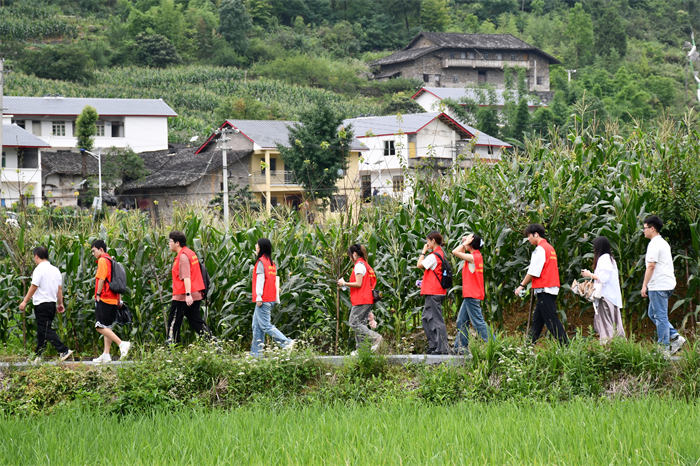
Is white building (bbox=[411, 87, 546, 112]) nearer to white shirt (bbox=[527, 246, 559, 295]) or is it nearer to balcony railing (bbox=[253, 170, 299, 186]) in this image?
balcony railing (bbox=[253, 170, 299, 186])

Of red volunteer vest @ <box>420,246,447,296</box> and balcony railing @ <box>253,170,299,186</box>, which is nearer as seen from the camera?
red volunteer vest @ <box>420,246,447,296</box>

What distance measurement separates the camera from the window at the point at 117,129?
61531 mm

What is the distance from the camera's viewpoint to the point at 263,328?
452 inches

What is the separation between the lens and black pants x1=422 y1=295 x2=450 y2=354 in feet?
36.2

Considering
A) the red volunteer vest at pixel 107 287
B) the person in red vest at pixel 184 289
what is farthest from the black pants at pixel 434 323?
the red volunteer vest at pixel 107 287

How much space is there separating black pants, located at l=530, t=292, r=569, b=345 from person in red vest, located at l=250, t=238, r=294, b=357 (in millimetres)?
3225

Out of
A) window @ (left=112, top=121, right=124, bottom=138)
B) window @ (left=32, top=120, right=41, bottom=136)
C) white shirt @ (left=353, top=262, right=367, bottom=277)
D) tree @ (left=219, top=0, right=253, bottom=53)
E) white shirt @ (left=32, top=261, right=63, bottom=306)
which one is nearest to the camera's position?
white shirt @ (left=353, top=262, right=367, bottom=277)

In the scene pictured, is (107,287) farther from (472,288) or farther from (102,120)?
(102,120)

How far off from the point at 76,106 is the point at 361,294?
53377mm

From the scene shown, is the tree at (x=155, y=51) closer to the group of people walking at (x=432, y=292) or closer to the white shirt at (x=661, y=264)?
the group of people walking at (x=432, y=292)

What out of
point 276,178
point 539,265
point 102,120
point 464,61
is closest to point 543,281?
point 539,265

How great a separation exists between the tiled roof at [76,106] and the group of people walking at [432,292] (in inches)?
1950

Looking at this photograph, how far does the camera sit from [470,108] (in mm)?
62812

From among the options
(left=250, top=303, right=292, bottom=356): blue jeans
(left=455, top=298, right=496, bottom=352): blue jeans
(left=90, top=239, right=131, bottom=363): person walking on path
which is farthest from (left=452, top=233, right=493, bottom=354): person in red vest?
(left=90, top=239, right=131, bottom=363): person walking on path
